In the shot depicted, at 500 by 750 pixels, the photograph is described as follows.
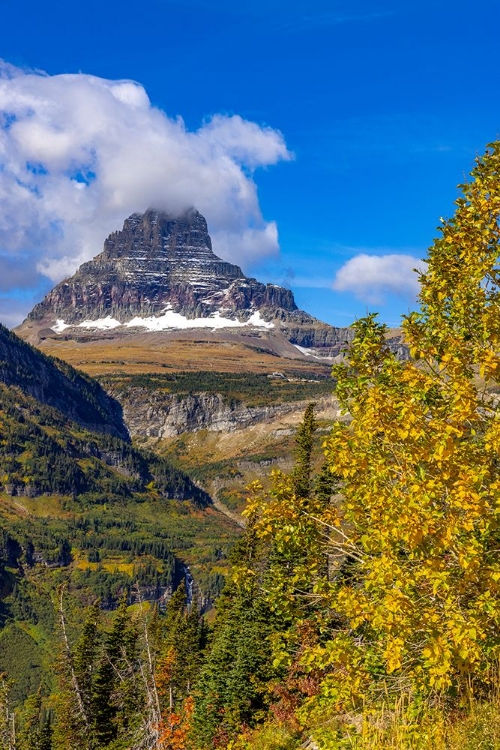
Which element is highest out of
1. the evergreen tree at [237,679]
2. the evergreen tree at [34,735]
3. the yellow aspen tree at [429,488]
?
the yellow aspen tree at [429,488]

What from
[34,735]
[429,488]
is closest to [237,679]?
[429,488]

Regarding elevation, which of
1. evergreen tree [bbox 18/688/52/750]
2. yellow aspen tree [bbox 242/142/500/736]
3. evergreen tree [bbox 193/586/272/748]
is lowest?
evergreen tree [bbox 18/688/52/750]

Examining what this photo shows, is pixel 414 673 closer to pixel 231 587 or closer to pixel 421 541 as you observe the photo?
pixel 421 541

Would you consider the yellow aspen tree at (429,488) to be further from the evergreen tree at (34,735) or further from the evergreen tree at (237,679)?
the evergreen tree at (34,735)

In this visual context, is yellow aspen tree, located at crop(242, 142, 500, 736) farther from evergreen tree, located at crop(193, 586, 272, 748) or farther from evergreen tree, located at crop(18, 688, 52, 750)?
evergreen tree, located at crop(18, 688, 52, 750)

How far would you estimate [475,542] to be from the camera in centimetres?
1041

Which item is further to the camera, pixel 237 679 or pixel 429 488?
pixel 237 679

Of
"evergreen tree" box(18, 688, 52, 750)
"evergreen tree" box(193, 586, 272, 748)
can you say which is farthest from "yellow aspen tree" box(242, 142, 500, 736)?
"evergreen tree" box(18, 688, 52, 750)

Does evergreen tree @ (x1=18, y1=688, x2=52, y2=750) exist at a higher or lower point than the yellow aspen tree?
lower

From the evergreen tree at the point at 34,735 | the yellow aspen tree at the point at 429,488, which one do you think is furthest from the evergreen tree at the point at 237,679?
the evergreen tree at the point at 34,735

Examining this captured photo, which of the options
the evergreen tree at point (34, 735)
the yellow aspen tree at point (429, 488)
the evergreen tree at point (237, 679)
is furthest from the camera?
the evergreen tree at point (34, 735)

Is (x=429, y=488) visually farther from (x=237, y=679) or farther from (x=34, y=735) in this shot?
(x=34, y=735)

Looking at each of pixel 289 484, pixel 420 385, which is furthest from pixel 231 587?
pixel 420 385

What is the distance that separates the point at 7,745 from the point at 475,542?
6089cm
